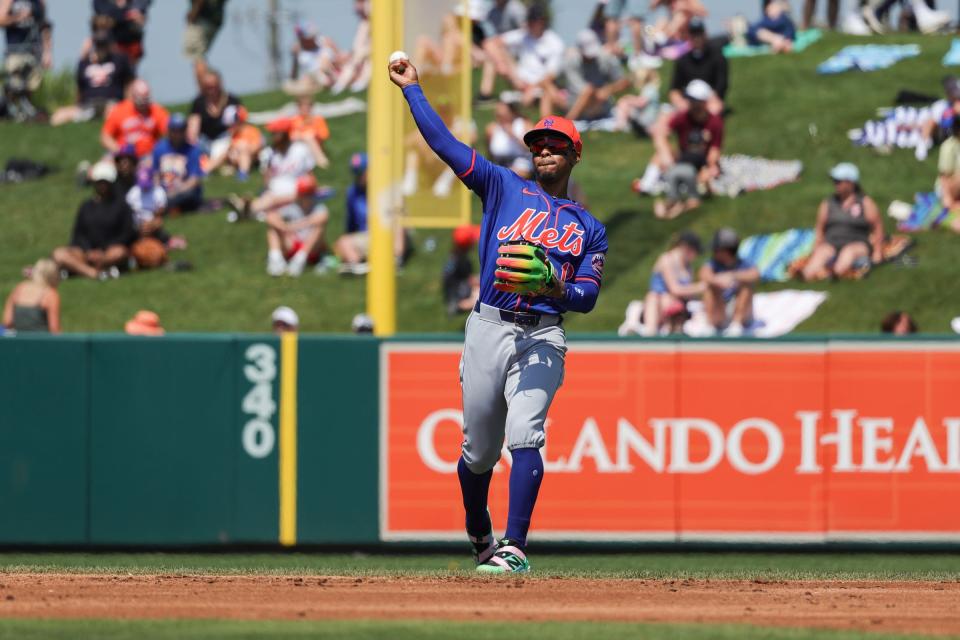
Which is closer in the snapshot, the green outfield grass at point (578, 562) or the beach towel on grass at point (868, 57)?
the green outfield grass at point (578, 562)

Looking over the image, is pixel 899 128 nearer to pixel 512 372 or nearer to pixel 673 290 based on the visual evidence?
pixel 673 290

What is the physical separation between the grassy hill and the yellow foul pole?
3084 millimetres

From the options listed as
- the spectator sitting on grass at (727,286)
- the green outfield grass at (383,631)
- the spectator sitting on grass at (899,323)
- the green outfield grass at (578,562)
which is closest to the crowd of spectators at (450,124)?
the spectator sitting on grass at (727,286)

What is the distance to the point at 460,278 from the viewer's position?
16.0m

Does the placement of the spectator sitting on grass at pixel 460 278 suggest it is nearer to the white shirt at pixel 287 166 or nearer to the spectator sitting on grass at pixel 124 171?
the white shirt at pixel 287 166

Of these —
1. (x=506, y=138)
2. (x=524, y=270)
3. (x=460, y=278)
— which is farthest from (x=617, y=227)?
(x=524, y=270)

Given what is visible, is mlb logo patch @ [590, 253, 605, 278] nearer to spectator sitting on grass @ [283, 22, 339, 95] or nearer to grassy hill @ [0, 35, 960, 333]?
grassy hill @ [0, 35, 960, 333]

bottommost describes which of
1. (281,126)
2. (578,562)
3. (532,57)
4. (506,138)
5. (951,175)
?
(578,562)

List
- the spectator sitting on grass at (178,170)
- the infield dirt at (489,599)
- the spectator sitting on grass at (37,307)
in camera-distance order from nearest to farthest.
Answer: the infield dirt at (489,599) → the spectator sitting on grass at (37,307) → the spectator sitting on grass at (178,170)

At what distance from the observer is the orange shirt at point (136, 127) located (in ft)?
64.4

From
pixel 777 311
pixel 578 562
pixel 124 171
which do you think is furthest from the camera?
pixel 124 171

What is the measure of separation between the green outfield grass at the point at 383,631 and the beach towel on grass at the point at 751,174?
12.8m

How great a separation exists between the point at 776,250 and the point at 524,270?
9.83 metres

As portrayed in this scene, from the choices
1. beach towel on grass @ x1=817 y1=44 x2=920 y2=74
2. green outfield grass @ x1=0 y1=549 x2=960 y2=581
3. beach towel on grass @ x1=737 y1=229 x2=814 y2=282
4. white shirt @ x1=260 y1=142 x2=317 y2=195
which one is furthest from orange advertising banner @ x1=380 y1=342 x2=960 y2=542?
beach towel on grass @ x1=817 y1=44 x2=920 y2=74
